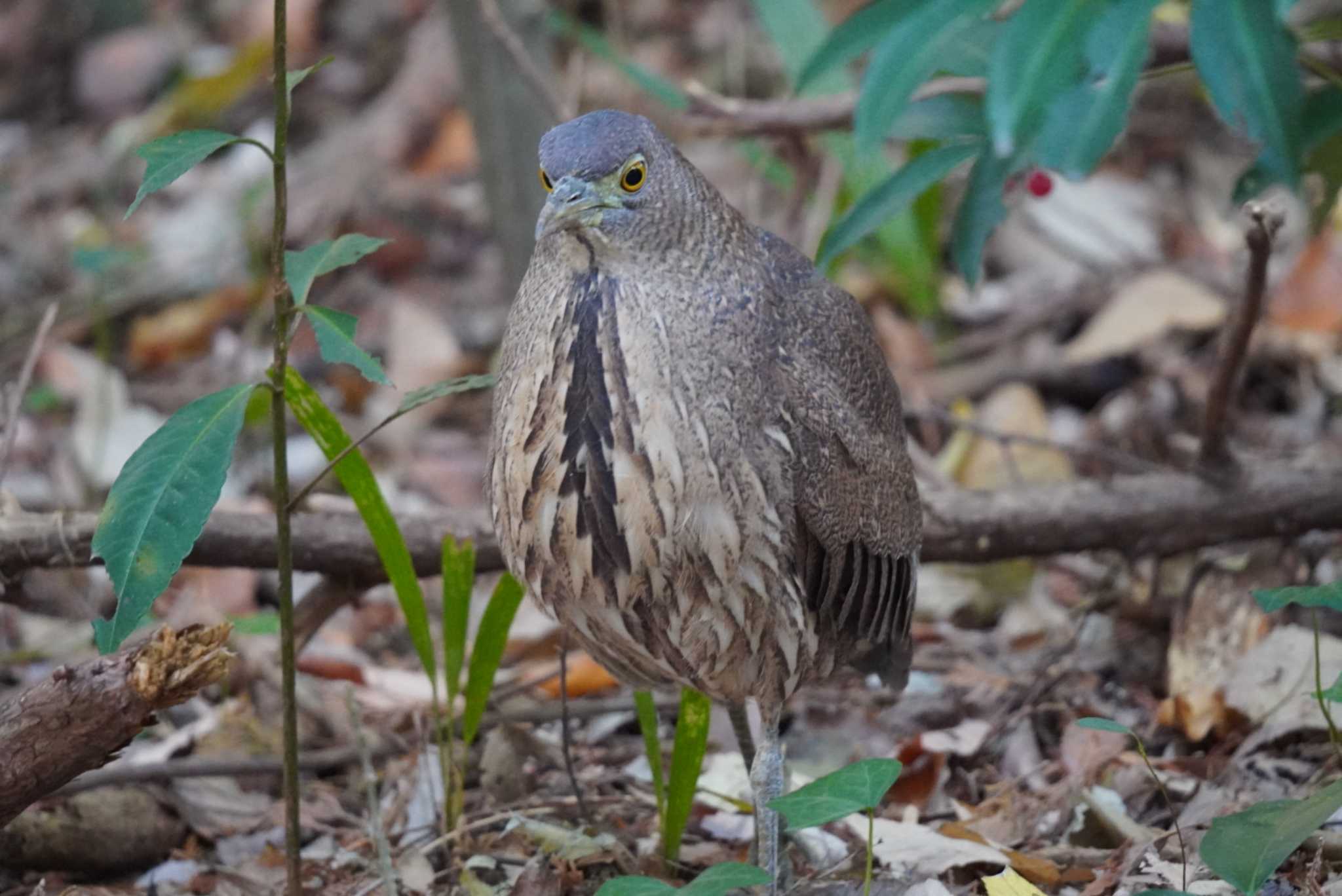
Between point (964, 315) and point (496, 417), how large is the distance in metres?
4.30

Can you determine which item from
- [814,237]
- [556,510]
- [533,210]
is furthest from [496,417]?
[814,237]

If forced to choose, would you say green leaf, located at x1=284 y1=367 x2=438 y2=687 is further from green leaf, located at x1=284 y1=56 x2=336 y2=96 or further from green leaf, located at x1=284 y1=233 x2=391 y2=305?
green leaf, located at x1=284 y1=56 x2=336 y2=96

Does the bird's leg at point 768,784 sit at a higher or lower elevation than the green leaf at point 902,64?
lower

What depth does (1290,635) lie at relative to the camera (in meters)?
4.19

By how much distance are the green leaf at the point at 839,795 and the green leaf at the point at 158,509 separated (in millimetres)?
1145

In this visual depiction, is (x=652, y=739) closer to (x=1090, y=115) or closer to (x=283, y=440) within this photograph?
(x=283, y=440)

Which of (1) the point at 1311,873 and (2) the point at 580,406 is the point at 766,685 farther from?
(1) the point at 1311,873

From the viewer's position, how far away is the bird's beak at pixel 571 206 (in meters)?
3.03

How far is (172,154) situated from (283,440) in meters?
0.57

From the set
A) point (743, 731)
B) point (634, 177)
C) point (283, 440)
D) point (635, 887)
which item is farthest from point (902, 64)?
point (743, 731)

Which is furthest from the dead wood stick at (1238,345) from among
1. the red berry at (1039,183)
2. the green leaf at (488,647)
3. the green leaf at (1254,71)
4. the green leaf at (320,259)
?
the green leaf at (320,259)

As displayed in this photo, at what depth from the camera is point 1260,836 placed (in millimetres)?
2820

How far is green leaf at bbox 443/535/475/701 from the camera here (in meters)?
3.60

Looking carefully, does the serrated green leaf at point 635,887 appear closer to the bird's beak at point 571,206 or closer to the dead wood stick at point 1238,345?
the bird's beak at point 571,206
